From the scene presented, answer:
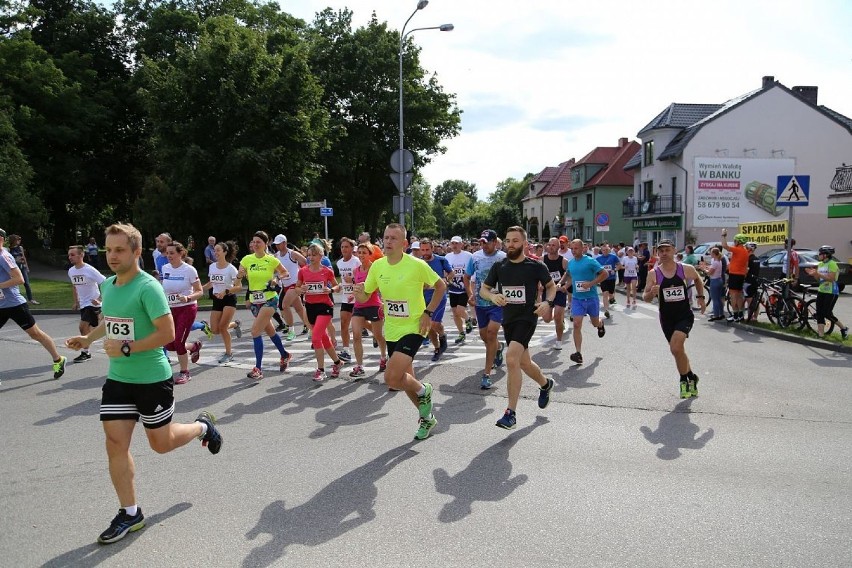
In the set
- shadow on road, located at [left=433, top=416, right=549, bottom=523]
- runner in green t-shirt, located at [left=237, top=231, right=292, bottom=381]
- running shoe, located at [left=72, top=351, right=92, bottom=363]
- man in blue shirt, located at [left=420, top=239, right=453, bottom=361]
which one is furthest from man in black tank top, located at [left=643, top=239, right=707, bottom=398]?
running shoe, located at [left=72, top=351, right=92, bottom=363]

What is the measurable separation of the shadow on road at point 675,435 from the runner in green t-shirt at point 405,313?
203cm

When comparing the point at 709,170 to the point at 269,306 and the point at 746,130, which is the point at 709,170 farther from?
the point at 269,306

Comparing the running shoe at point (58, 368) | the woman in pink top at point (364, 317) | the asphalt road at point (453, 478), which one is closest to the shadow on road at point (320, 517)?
the asphalt road at point (453, 478)

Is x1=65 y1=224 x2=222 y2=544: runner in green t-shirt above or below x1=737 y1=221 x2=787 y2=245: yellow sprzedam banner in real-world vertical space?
below

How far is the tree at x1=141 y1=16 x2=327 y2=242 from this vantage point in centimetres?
2570

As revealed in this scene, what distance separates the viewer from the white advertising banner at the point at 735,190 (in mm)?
42125

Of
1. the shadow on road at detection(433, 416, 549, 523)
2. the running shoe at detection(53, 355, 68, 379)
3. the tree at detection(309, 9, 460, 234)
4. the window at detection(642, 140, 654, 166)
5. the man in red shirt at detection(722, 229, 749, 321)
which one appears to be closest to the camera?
the shadow on road at detection(433, 416, 549, 523)

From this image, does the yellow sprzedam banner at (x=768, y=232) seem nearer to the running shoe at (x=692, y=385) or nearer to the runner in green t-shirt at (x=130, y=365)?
the running shoe at (x=692, y=385)

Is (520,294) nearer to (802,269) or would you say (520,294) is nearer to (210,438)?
(210,438)

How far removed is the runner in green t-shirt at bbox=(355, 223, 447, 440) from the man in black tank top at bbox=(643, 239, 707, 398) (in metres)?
3.01

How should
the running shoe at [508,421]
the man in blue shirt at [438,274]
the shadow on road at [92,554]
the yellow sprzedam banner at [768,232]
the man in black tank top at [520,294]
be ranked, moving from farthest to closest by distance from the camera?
the yellow sprzedam banner at [768,232] → the man in blue shirt at [438,274] → the man in black tank top at [520,294] → the running shoe at [508,421] → the shadow on road at [92,554]

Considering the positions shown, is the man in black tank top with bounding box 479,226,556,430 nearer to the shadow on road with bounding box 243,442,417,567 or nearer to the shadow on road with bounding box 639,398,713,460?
the shadow on road with bounding box 639,398,713,460

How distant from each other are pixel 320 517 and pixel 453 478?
1127 mm

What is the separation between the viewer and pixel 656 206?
151 ft
